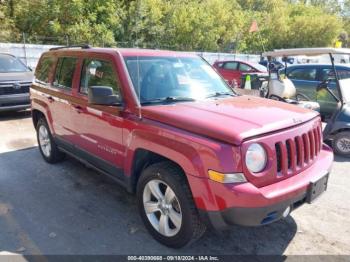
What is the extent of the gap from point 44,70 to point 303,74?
22.3ft

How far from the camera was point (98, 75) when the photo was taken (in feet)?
14.0

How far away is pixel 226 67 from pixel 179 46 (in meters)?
14.3

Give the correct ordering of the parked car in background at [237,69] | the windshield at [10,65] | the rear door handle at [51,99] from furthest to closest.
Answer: the parked car in background at [237,69], the windshield at [10,65], the rear door handle at [51,99]

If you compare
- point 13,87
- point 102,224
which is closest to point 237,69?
point 13,87

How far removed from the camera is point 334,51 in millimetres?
5582

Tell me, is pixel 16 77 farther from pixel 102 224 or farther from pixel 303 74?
pixel 303 74

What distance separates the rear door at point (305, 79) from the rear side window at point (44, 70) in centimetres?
626

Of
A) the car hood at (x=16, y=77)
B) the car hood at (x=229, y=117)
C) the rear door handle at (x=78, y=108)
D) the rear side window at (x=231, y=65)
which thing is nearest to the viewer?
the car hood at (x=229, y=117)

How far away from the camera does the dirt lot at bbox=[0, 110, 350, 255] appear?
3.49 metres

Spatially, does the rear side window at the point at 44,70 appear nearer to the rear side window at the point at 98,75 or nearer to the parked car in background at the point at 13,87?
the rear side window at the point at 98,75

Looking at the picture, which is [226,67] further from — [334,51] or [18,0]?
[18,0]

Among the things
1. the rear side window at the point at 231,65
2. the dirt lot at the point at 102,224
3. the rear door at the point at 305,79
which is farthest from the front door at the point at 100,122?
the rear side window at the point at 231,65

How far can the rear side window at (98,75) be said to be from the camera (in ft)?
13.1

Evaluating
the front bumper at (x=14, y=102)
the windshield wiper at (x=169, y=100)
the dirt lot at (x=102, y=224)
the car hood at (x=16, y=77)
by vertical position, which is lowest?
the dirt lot at (x=102, y=224)
